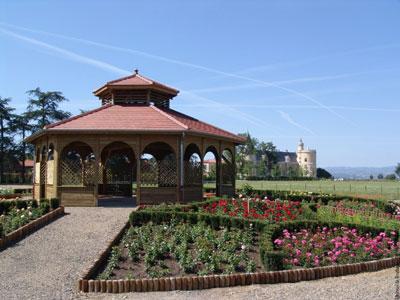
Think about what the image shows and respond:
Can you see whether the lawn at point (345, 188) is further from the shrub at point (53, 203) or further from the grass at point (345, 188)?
the shrub at point (53, 203)

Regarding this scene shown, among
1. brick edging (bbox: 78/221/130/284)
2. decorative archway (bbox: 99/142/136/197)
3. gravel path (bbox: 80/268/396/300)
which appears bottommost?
gravel path (bbox: 80/268/396/300)

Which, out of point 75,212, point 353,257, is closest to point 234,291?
point 353,257

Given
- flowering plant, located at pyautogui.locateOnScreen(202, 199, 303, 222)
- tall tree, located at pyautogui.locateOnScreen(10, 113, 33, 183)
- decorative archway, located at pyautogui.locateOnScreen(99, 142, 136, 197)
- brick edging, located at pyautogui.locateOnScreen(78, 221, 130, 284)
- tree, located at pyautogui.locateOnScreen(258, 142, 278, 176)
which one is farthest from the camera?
tree, located at pyautogui.locateOnScreen(258, 142, 278, 176)

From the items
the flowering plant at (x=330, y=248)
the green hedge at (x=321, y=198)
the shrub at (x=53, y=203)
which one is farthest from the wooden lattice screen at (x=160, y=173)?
the flowering plant at (x=330, y=248)

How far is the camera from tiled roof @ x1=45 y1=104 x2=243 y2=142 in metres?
18.5

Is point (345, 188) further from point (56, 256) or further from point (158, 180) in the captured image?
point (56, 256)

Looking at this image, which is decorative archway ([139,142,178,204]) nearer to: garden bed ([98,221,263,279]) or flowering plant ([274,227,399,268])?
garden bed ([98,221,263,279])

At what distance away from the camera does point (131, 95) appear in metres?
22.1

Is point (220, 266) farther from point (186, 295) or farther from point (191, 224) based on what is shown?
point (191, 224)

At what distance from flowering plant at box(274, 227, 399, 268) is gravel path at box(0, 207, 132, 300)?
4.43m

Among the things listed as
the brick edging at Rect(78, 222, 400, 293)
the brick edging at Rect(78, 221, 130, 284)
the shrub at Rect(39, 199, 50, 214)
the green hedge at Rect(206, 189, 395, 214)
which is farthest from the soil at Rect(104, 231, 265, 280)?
the green hedge at Rect(206, 189, 395, 214)

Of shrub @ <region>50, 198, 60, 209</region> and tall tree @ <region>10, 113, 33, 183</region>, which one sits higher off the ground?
tall tree @ <region>10, 113, 33, 183</region>

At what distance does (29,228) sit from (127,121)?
7.43 metres

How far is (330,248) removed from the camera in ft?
35.4
